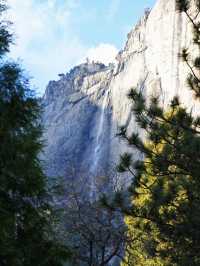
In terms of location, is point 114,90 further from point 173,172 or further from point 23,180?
point 23,180

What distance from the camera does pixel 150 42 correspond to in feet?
217

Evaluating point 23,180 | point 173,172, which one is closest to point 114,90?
point 173,172

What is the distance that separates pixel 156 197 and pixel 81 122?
63.4m

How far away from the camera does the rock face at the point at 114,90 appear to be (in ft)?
198

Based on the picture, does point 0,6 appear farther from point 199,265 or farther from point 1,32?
point 199,265

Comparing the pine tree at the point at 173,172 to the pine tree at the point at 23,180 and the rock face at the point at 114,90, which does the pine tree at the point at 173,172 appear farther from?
the rock face at the point at 114,90

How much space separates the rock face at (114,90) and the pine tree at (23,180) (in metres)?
43.8

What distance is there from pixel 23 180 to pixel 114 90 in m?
60.8

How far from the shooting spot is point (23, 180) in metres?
9.19

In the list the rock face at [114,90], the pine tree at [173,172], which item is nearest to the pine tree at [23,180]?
the pine tree at [173,172]

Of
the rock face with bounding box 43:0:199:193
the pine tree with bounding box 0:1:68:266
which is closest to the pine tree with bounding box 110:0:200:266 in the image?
the pine tree with bounding box 0:1:68:266

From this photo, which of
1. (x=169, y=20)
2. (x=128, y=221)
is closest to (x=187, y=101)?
(x=169, y=20)

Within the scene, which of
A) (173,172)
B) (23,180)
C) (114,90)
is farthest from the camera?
(114,90)

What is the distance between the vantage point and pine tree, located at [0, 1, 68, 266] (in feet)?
29.2
